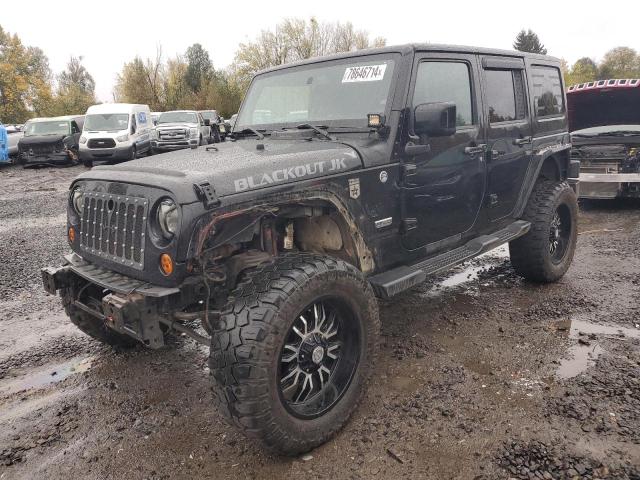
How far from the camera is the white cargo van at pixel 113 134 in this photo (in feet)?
55.7

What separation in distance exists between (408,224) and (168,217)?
1.65 metres

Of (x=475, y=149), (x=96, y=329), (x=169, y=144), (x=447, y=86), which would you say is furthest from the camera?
(x=169, y=144)

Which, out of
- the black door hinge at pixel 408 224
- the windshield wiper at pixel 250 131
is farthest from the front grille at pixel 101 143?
the black door hinge at pixel 408 224

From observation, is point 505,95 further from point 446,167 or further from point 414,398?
point 414,398

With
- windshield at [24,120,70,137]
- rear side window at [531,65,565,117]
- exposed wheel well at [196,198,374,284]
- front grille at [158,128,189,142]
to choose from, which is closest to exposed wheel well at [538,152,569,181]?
rear side window at [531,65,565,117]

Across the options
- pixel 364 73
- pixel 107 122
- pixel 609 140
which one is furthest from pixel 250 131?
pixel 107 122

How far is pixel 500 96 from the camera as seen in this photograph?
429cm

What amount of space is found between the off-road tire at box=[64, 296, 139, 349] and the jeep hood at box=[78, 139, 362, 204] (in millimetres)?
939

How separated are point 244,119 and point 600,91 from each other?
22.8ft

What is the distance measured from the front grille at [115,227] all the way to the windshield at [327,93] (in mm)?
1474

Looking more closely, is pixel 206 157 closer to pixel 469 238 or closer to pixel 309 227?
pixel 309 227

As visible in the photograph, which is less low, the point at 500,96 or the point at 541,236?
the point at 500,96

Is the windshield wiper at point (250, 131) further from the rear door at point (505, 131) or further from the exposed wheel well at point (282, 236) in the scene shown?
the rear door at point (505, 131)

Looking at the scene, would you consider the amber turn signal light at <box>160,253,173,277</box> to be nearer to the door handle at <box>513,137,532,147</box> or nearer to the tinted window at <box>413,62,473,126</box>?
the tinted window at <box>413,62,473,126</box>
